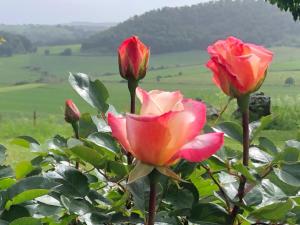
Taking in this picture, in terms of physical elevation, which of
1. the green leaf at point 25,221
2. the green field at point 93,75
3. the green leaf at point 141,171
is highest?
the green leaf at point 141,171

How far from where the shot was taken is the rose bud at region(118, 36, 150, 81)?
3.00 ft

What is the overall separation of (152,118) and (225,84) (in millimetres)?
243

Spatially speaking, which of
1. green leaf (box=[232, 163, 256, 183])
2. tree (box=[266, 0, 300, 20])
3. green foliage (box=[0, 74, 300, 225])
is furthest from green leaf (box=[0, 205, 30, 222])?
tree (box=[266, 0, 300, 20])

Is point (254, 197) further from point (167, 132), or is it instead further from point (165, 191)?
point (167, 132)

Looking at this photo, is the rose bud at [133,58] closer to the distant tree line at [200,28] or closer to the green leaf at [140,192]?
the green leaf at [140,192]

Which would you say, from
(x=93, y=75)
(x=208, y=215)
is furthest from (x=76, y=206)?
(x=93, y=75)

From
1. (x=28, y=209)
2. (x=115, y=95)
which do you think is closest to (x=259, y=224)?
(x=28, y=209)

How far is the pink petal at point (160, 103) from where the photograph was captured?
0.64 meters

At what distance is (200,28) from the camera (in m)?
70.9

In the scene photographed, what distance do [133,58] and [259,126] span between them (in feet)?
0.80

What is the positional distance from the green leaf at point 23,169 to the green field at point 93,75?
12964mm

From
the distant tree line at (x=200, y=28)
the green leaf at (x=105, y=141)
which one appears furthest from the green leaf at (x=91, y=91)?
the distant tree line at (x=200, y=28)

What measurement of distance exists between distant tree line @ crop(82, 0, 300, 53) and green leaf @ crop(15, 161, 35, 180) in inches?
2525

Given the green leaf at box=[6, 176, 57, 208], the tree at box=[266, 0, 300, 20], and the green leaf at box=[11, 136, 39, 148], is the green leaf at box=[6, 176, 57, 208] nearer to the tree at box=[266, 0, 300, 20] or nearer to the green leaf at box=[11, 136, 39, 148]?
the green leaf at box=[11, 136, 39, 148]
